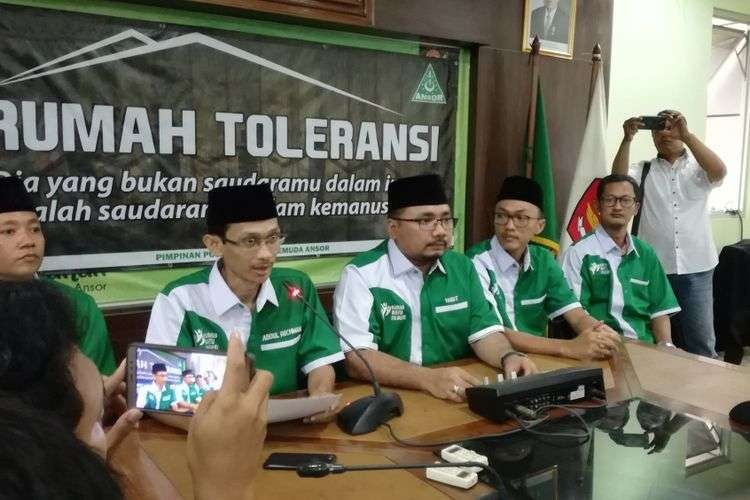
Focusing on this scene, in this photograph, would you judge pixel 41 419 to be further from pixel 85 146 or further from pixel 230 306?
pixel 85 146

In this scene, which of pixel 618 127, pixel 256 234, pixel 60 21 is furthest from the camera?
pixel 618 127

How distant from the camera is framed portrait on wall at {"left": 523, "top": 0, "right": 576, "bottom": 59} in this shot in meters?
3.38

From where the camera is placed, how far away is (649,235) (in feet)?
11.2

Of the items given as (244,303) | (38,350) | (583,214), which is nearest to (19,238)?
(244,303)

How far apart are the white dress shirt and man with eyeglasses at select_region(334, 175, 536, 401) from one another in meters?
1.66

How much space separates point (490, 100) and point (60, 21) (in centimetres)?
208

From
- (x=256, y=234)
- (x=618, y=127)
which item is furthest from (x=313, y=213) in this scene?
(x=618, y=127)

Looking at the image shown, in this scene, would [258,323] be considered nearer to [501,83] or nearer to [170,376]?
[170,376]

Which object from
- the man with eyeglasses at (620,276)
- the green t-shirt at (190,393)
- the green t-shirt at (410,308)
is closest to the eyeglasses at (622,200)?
the man with eyeglasses at (620,276)

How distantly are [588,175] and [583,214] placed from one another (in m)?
0.24

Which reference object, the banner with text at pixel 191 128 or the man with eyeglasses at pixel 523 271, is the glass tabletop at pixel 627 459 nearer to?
the man with eyeglasses at pixel 523 271

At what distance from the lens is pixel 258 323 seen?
1849 mm

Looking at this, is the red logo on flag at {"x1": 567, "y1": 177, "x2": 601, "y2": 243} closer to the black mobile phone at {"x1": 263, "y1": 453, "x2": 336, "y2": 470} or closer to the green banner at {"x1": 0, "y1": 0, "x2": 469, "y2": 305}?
the green banner at {"x1": 0, "y1": 0, "x2": 469, "y2": 305}

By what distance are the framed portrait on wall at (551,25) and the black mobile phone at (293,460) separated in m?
2.80
